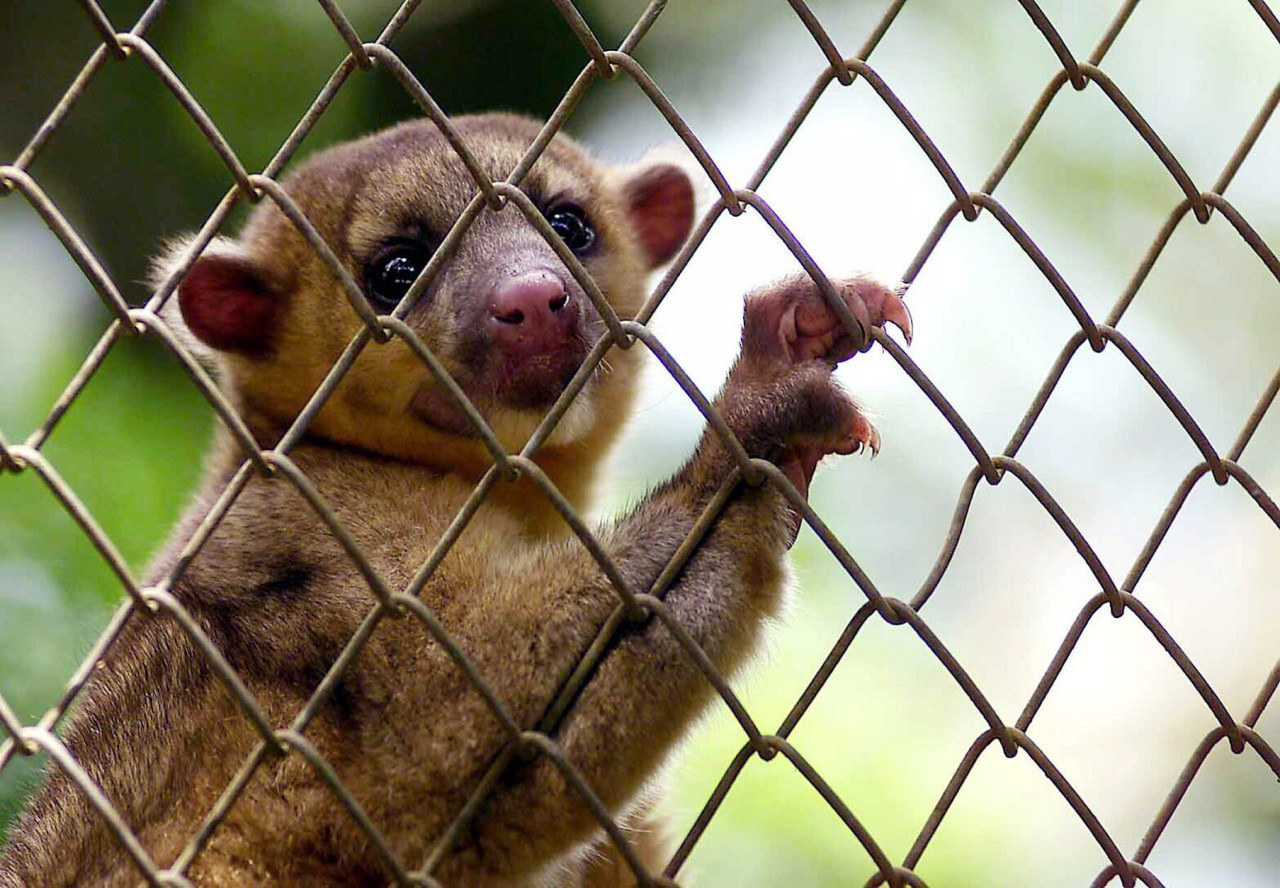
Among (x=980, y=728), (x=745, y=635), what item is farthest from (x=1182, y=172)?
(x=980, y=728)

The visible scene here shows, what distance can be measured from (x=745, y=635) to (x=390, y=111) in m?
5.11

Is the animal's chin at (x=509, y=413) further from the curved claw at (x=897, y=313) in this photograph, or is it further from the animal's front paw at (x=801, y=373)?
the curved claw at (x=897, y=313)

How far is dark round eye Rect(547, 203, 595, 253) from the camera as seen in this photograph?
441 cm

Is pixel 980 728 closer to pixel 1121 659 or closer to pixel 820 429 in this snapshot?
pixel 1121 659

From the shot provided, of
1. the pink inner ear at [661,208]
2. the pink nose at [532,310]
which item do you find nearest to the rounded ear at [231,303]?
the pink nose at [532,310]

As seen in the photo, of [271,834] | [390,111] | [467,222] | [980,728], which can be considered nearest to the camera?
[467,222]

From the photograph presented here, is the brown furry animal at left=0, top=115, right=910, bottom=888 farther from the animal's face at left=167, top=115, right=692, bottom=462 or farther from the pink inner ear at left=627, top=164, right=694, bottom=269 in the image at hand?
the pink inner ear at left=627, top=164, right=694, bottom=269

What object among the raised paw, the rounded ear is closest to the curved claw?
the raised paw

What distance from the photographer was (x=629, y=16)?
7.66 metres

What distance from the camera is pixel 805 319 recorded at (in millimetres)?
2936

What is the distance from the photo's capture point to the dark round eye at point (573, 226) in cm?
441

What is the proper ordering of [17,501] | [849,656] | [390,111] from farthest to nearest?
[849,656], [390,111], [17,501]

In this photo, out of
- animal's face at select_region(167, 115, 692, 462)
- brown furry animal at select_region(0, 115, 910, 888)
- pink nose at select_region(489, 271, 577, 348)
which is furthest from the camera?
animal's face at select_region(167, 115, 692, 462)

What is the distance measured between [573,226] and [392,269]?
2.09 ft
